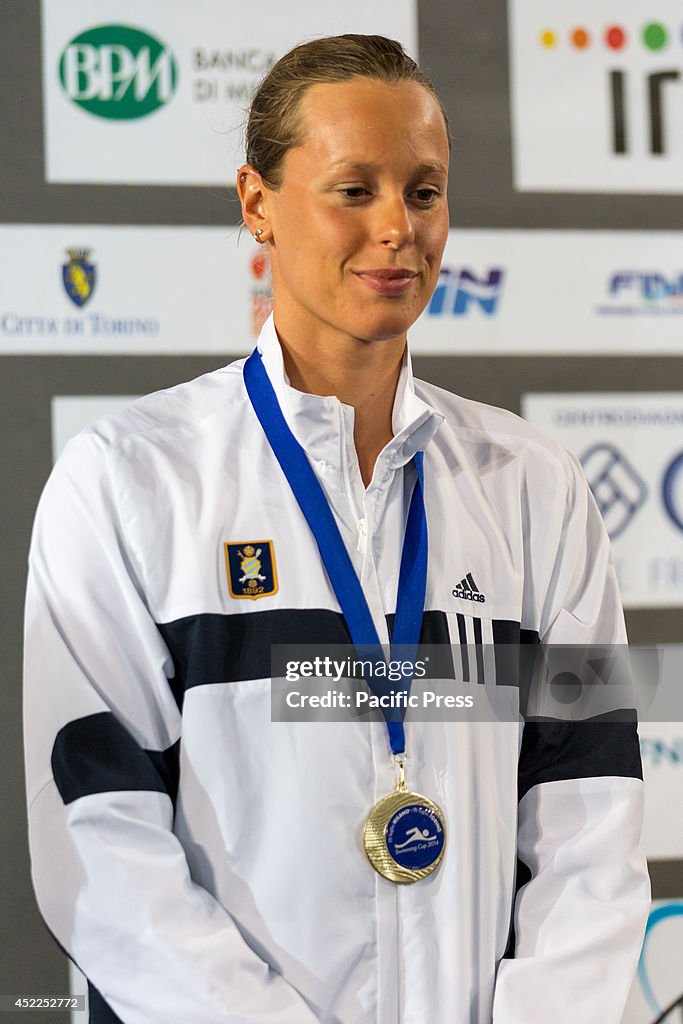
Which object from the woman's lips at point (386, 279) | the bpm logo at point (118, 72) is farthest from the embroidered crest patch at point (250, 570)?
the bpm logo at point (118, 72)

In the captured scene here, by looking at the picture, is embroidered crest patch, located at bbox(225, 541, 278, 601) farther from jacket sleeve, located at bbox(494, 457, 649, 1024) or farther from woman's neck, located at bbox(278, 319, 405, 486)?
jacket sleeve, located at bbox(494, 457, 649, 1024)

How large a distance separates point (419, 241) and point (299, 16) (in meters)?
1.22

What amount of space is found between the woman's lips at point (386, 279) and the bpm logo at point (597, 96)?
120 centimetres

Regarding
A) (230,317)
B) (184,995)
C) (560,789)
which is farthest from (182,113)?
(184,995)

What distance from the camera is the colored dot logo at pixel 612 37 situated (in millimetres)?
2611

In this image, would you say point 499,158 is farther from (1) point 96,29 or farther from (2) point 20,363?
(2) point 20,363

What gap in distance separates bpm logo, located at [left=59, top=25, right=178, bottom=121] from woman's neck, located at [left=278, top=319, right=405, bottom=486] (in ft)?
3.51

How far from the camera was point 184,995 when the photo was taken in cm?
133

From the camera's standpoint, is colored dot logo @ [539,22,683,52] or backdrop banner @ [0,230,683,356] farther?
colored dot logo @ [539,22,683,52]

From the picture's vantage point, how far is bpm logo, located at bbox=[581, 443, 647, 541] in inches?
103

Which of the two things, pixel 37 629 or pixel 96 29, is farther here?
pixel 96 29

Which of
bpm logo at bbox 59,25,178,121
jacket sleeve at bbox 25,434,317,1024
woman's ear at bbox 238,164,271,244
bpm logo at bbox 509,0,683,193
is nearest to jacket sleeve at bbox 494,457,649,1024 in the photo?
jacket sleeve at bbox 25,434,317,1024

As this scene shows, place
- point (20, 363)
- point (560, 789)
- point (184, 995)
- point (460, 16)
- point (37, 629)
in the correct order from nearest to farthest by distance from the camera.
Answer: point (184, 995) < point (37, 629) < point (560, 789) < point (20, 363) < point (460, 16)

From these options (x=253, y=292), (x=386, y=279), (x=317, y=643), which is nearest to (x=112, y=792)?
(x=317, y=643)
